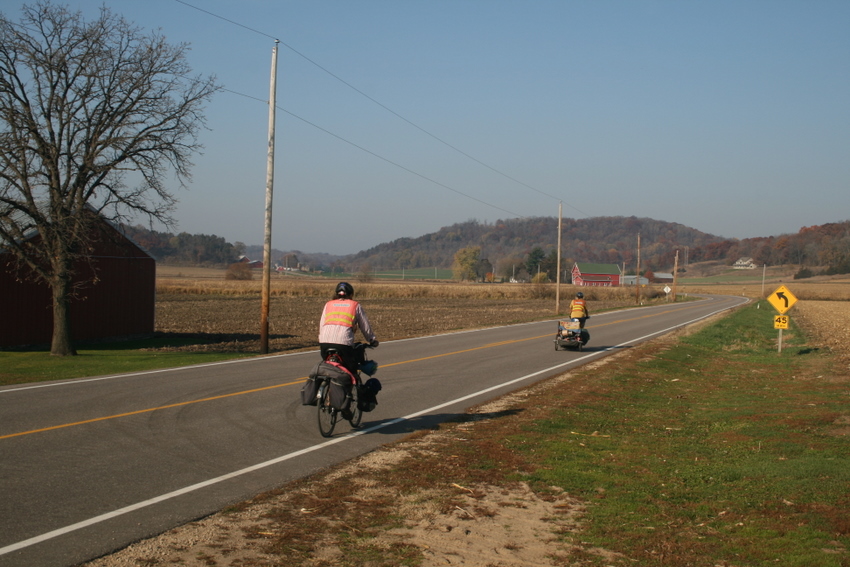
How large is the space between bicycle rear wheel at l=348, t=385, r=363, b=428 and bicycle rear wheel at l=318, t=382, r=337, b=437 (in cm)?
34

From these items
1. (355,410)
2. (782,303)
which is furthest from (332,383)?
(782,303)

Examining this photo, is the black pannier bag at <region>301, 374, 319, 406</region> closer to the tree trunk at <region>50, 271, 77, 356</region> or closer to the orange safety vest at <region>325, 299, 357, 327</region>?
the orange safety vest at <region>325, 299, 357, 327</region>

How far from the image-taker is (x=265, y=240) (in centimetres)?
2178

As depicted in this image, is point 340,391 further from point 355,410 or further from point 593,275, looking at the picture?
point 593,275

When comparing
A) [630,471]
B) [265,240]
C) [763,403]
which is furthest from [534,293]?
[630,471]

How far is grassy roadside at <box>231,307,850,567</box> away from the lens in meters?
5.31

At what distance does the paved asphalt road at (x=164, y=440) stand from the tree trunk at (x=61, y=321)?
23.8 ft

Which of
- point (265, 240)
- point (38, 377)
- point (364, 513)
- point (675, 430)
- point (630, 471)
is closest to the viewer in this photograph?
point (364, 513)

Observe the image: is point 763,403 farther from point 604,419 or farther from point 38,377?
point 38,377

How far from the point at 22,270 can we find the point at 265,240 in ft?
29.0

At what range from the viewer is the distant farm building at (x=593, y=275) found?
15750 cm

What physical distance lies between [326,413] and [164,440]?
2.02m

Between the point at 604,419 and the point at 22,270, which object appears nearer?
the point at 604,419

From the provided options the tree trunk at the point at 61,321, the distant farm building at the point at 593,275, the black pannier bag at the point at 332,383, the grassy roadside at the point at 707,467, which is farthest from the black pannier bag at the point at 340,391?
the distant farm building at the point at 593,275
